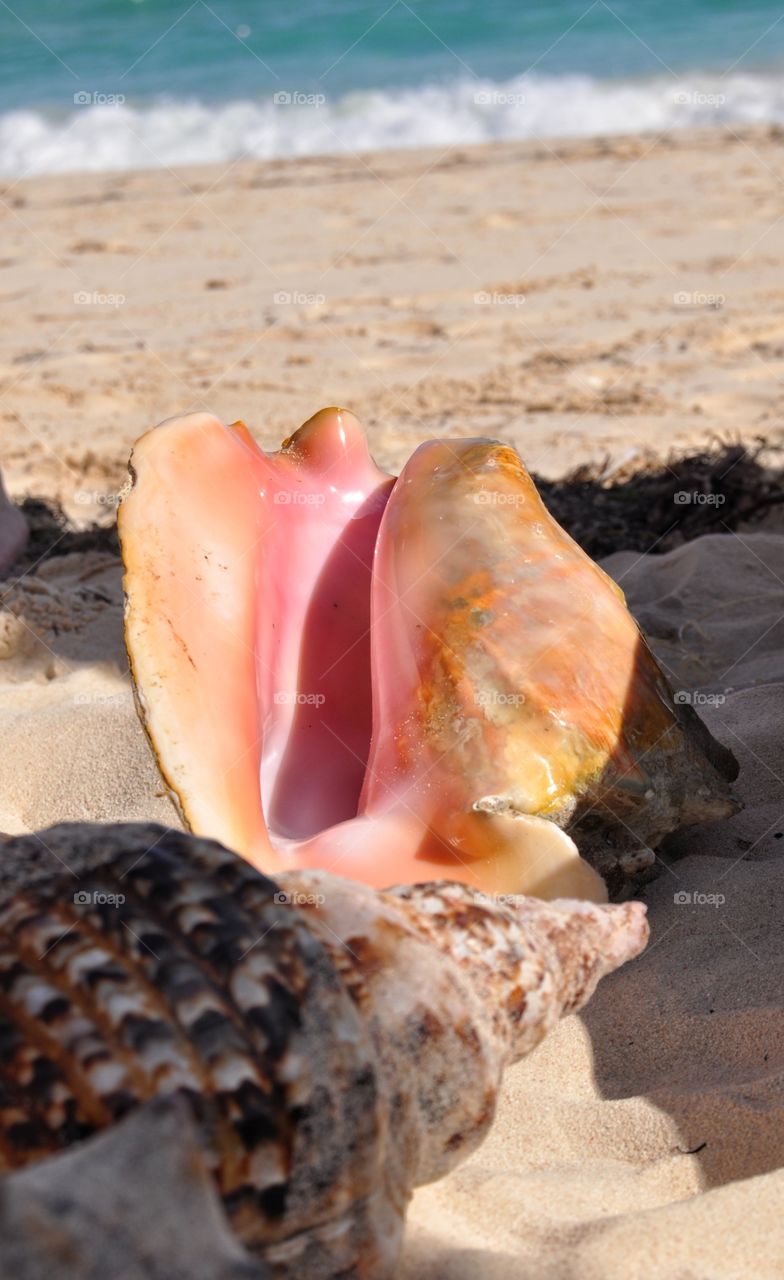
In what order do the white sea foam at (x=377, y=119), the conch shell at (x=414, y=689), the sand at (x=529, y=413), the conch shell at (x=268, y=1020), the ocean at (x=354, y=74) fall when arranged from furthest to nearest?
1. the ocean at (x=354, y=74)
2. the white sea foam at (x=377, y=119)
3. the conch shell at (x=414, y=689)
4. the sand at (x=529, y=413)
5. the conch shell at (x=268, y=1020)

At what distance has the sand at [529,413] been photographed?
1199 millimetres

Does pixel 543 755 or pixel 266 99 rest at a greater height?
pixel 266 99

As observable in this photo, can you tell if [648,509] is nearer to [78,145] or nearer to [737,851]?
[737,851]

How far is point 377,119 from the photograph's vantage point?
9.61 meters

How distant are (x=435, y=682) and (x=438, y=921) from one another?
23.3 inches

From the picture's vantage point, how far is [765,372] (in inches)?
158

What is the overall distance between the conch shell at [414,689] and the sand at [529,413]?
8.0 inches

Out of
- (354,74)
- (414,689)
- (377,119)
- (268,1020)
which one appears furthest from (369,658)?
(354,74)

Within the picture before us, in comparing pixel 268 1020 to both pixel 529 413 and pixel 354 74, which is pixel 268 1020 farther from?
pixel 354 74

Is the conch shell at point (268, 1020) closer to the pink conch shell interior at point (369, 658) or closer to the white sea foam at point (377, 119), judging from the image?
the pink conch shell interior at point (369, 658)

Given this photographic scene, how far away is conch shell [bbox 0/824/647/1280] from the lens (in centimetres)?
81

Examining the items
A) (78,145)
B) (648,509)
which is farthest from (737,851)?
(78,145)

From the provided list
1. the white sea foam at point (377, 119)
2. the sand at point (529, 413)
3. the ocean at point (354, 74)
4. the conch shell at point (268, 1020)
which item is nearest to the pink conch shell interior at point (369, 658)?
the sand at point (529, 413)

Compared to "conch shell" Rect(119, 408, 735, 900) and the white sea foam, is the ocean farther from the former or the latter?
"conch shell" Rect(119, 408, 735, 900)
